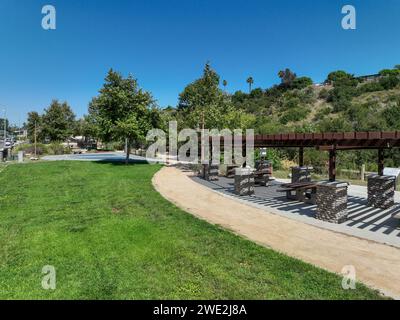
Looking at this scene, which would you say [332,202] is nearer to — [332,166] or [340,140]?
[332,166]

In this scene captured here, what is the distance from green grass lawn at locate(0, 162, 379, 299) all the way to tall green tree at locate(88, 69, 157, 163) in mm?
14680

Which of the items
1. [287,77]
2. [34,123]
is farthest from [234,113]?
[287,77]

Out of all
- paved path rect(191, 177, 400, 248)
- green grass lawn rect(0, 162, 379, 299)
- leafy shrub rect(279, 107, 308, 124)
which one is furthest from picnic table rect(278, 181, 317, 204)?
leafy shrub rect(279, 107, 308, 124)

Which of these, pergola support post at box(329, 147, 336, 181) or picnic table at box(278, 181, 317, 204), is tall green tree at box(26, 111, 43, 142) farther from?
pergola support post at box(329, 147, 336, 181)

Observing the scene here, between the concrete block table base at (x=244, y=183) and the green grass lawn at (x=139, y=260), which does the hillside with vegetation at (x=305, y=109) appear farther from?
the green grass lawn at (x=139, y=260)

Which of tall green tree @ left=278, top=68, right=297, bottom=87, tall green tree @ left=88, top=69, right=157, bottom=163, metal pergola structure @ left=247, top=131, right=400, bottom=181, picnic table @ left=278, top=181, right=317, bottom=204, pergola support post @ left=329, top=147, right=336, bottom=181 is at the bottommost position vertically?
picnic table @ left=278, top=181, right=317, bottom=204

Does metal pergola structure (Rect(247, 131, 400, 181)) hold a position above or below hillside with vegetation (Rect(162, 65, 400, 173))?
below

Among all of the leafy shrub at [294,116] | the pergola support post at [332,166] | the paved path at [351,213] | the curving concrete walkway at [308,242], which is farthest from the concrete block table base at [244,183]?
the leafy shrub at [294,116]

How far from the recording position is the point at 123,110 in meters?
25.7

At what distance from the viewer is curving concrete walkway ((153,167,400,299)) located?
564 centimetres

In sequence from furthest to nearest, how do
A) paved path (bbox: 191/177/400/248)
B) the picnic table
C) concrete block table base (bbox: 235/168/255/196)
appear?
concrete block table base (bbox: 235/168/255/196) < the picnic table < paved path (bbox: 191/177/400/248)

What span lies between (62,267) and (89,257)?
0.58m

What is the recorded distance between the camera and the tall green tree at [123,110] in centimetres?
2488

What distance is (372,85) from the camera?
57281mm
